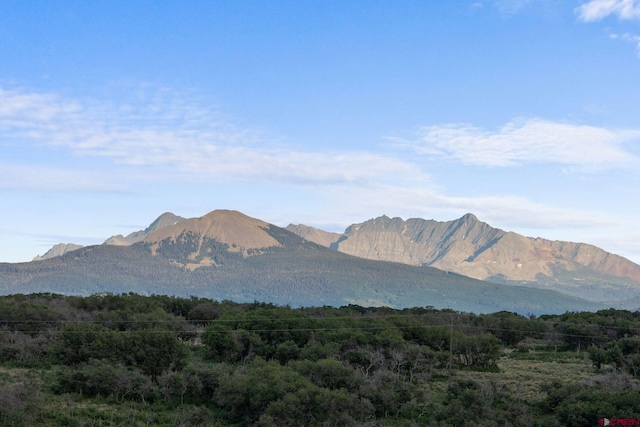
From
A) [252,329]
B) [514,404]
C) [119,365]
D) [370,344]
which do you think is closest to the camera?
[514,404]

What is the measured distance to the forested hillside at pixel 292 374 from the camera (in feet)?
129

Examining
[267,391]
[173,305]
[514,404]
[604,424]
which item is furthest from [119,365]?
[173,305]

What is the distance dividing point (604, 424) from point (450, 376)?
661 inches

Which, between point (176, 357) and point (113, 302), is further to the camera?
point (113, 302)

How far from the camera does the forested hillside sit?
39281mm

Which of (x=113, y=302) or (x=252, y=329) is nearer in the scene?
(x=252, y=329)

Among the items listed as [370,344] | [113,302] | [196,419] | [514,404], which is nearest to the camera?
[196,419]

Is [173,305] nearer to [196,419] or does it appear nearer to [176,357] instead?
[176,357]

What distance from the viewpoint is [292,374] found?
42.3 metres

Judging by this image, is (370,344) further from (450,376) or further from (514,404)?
(514,404)

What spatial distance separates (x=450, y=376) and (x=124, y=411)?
2488 cm

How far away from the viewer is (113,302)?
82.1m

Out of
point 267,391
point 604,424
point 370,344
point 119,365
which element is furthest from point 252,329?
point 604,424

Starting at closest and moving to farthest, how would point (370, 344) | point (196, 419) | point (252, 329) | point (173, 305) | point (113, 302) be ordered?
point (196, 419) < point (370, 344) < point (252, 329) < point (113, 302) < point (173, 305)
